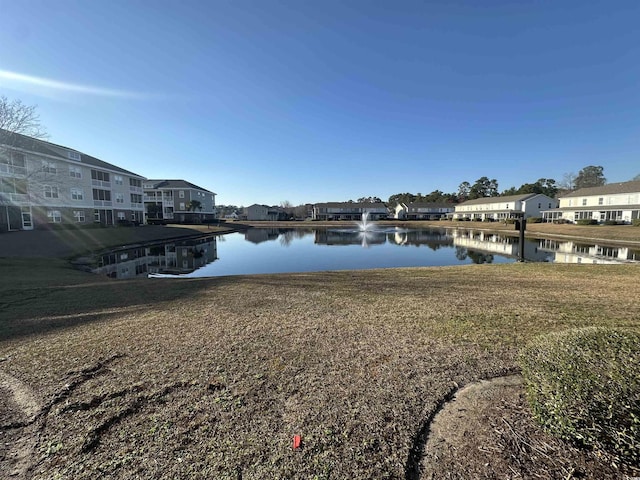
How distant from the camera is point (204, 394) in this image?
315 cm

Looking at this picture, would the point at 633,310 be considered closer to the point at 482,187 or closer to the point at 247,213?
the point at 247,213

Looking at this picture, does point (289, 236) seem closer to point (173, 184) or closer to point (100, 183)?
Result: point (100, 183)

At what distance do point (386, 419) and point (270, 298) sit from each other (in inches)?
199

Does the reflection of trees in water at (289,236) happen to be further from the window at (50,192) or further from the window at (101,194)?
the window at (50,192)

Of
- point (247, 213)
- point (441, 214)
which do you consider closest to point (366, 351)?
point (247, 213)

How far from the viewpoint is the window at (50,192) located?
98.4ft

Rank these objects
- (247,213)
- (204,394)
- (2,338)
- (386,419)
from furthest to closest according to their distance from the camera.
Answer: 1. (247,213)
2. (2,338)
3. (204,394)
4. (386,419)

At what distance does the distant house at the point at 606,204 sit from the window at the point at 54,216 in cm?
7135

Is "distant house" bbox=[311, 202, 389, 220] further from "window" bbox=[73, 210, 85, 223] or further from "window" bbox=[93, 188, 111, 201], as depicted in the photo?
"window" bbox=[73, 210, 85, 223]

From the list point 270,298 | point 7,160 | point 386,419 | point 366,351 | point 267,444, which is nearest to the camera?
point 267,444

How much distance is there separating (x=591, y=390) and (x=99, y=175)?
158 ft

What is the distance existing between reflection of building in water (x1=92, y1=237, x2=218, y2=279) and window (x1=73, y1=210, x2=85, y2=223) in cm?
1302

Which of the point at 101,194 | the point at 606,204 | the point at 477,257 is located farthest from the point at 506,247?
the point at 101,194

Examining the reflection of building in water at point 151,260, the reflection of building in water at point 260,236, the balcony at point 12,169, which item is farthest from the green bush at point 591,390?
the balcony at point 12,169
